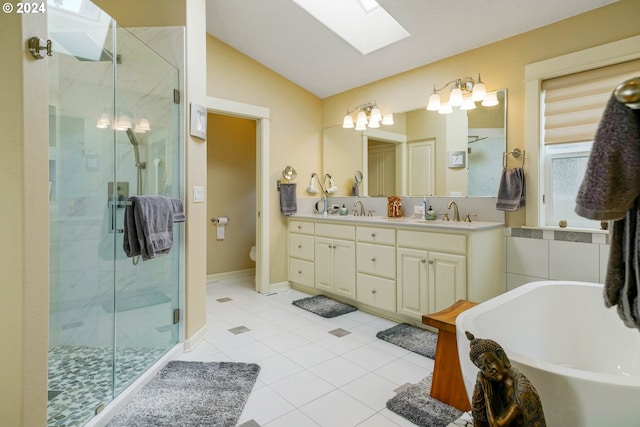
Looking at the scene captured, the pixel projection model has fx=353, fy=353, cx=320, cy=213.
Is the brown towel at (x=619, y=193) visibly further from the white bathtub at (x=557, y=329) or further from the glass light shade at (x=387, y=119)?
the glass light shade at (x=387, y=119)

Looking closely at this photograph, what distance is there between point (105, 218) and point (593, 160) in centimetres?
214

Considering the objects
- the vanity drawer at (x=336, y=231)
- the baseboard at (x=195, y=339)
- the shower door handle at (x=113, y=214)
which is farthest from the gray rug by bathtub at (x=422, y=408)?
the shower door handle at (x=113, y=214)

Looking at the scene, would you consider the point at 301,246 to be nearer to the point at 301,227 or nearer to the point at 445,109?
the point at 301,227

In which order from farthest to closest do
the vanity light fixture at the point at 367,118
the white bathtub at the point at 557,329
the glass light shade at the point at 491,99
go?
the vanity light fixture at the point at 367,118, the glass light shade at the point at 491,99, the white bathtub at the point at 557,329

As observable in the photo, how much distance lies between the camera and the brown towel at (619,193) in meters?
0.64

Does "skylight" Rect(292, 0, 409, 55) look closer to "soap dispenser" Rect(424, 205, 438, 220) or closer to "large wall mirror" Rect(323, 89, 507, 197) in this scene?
"large wall mirror" Rect(323, 89, 507, 197)

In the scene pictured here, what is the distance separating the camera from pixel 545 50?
2562 mm

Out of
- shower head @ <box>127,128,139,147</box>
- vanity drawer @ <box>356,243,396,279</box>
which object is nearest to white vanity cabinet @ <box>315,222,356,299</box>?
vanity drawer @ <box>356,243,396,279</box>

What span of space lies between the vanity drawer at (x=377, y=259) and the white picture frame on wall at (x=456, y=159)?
3.06 ft

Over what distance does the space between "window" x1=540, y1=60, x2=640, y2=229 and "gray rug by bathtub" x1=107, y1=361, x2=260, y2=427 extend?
2408 millimetres

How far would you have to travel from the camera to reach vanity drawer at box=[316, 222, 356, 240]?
339cm

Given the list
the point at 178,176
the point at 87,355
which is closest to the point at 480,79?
the point at 178,176

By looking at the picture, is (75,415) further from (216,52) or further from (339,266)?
(216,52)

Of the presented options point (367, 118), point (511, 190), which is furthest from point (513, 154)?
point (367, 118)
